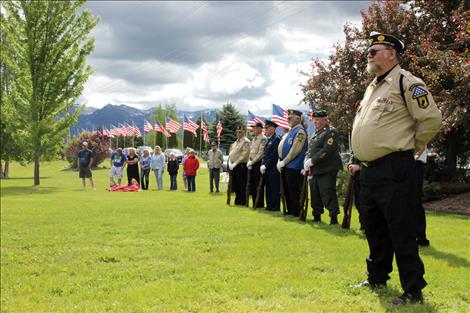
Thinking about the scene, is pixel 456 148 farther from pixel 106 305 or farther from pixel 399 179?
pixel 106 305

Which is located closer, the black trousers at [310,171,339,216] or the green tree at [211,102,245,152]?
the black trousers at [310,171,339,216]

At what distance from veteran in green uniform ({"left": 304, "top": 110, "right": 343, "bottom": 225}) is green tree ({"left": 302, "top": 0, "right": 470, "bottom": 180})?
12.7 ft

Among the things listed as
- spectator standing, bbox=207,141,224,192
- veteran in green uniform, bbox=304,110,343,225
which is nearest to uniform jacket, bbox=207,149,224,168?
spectator standing, bbox=207,141,224,192

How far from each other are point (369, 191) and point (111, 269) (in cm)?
333

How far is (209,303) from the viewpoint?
15.2ft

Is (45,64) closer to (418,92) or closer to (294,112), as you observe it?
(294,112)

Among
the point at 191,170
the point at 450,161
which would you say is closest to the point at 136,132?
the point at 191,170

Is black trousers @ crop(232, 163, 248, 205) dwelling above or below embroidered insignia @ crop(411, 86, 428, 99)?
below

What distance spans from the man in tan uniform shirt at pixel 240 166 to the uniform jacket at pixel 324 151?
4.52m

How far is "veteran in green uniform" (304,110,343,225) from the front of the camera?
939 cm

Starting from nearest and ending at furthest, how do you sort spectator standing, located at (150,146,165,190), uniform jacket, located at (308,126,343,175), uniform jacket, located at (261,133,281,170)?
uniform jacket, located at (308,126,343,175)
uniform jacket, located at (261,133,281,170)
spectator standing, located at (150,146,165,190)

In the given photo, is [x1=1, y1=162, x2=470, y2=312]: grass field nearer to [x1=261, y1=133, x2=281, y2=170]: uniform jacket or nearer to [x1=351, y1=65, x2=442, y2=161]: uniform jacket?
[x1=351, y1=65, x2=442, y2=161]: uniform jacket

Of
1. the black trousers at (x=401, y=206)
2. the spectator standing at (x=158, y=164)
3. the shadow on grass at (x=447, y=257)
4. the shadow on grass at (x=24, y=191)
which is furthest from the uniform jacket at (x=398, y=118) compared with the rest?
the spectator standing at (x=158, y=164)

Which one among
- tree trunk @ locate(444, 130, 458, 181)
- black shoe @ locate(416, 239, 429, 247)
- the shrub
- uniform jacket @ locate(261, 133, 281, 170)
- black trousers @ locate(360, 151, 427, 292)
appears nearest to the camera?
black trousers @ locate(360, 151, 427, 292)
